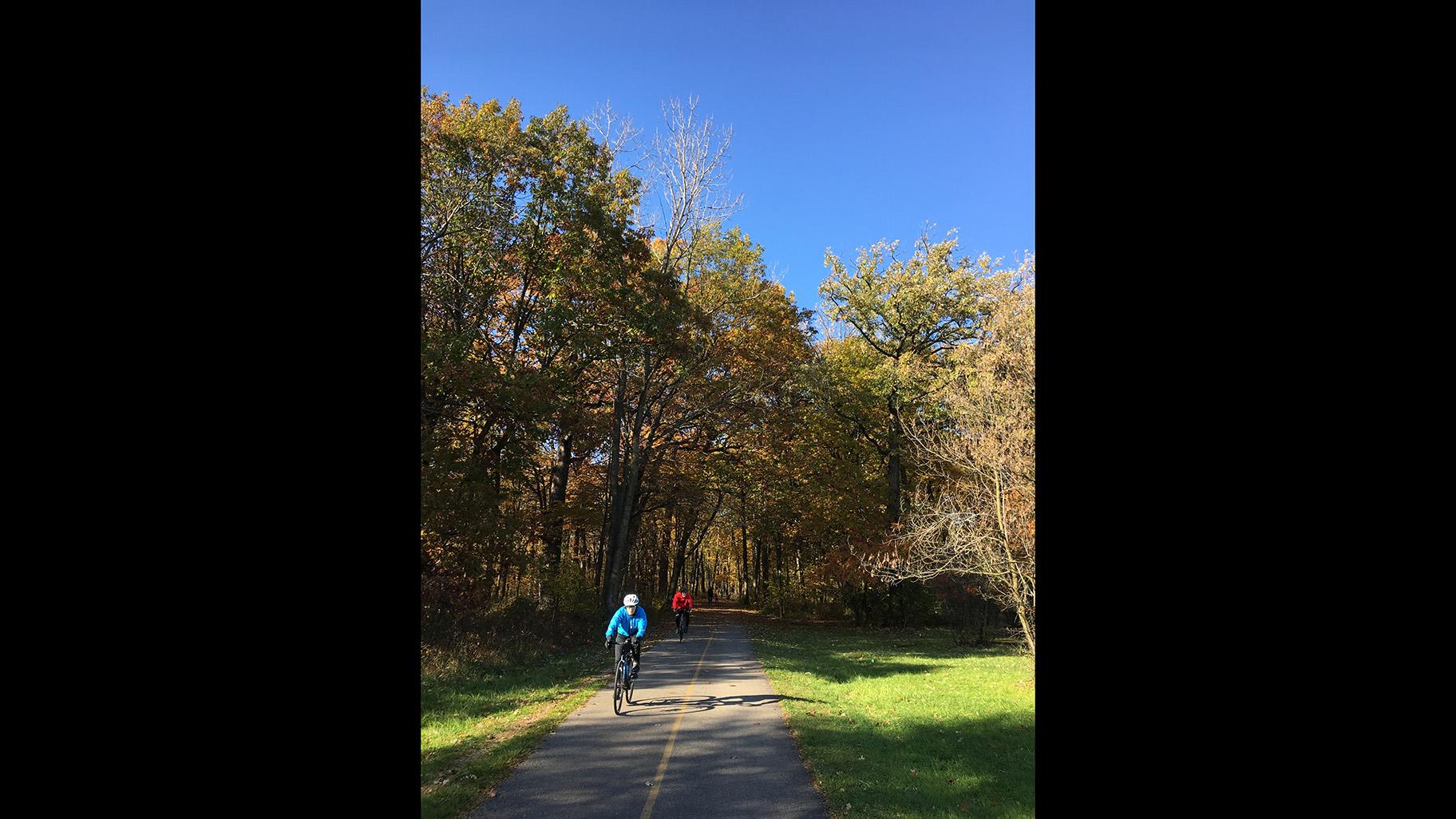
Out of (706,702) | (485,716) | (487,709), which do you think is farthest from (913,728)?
(487,709)

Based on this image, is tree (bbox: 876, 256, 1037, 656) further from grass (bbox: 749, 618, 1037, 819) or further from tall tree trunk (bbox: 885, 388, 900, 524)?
tall tree trunk (bbox: 885, 388, 900, 524)

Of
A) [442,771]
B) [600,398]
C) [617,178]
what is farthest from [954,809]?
[600,398]

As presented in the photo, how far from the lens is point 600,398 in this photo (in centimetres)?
2975

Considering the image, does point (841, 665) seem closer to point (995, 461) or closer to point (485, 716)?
point (995, 461)

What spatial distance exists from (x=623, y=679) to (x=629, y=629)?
35.6 inches

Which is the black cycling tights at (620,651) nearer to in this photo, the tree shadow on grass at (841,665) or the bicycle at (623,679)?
the bicycle at (623,679)

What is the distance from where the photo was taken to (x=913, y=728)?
39.4 ft

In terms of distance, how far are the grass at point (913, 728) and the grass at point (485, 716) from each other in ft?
11.5

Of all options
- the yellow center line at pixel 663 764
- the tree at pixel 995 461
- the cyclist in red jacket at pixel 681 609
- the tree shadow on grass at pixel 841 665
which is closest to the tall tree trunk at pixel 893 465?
the cyclist in red jacket at pixel 681 609

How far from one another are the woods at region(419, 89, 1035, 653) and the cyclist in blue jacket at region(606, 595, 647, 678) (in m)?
3.93

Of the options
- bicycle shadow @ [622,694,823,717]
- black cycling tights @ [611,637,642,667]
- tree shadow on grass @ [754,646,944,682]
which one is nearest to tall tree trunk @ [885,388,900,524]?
tree shadow on grass @ [754,646,944,682]
